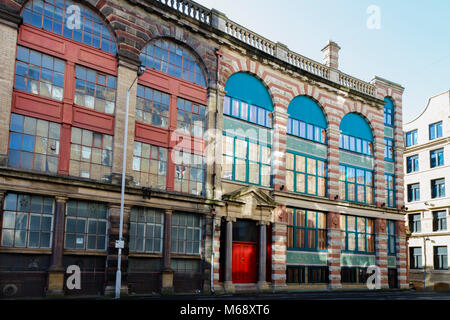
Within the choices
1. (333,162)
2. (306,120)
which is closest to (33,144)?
(306,120)

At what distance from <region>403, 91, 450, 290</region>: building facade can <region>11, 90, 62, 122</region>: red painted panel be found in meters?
41.1

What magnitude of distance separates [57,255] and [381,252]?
2629 cm

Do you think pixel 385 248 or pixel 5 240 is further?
pixel 385 248

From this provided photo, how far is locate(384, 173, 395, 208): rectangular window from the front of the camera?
39469 millimetres

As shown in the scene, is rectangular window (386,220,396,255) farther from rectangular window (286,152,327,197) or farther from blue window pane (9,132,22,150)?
blue window pane (9,132,22,150)

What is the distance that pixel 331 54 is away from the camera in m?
37.7

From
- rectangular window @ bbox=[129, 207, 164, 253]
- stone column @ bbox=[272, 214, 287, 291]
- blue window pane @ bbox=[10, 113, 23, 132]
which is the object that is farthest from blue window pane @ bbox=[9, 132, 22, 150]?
stone column @ bbox=[272, 214, 287, 291]

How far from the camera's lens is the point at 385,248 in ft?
123

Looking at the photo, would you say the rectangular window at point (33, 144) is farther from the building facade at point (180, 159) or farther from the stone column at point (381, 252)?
the stone column at point (381, 252)

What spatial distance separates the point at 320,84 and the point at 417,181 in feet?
84.7

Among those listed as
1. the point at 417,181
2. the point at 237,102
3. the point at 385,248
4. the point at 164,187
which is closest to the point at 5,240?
the point at 164,187

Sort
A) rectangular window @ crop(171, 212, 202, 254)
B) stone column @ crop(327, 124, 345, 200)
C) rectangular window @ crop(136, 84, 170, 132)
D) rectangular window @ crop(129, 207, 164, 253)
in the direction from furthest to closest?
stone column @ crop(327, 124, 345, 200) < rectangular window @ crop(171, 212, 202, 254) < rectangular window @ crop(136, 84, 170, 132) < rectangular window @ crop(129, 207, 164, 253)
